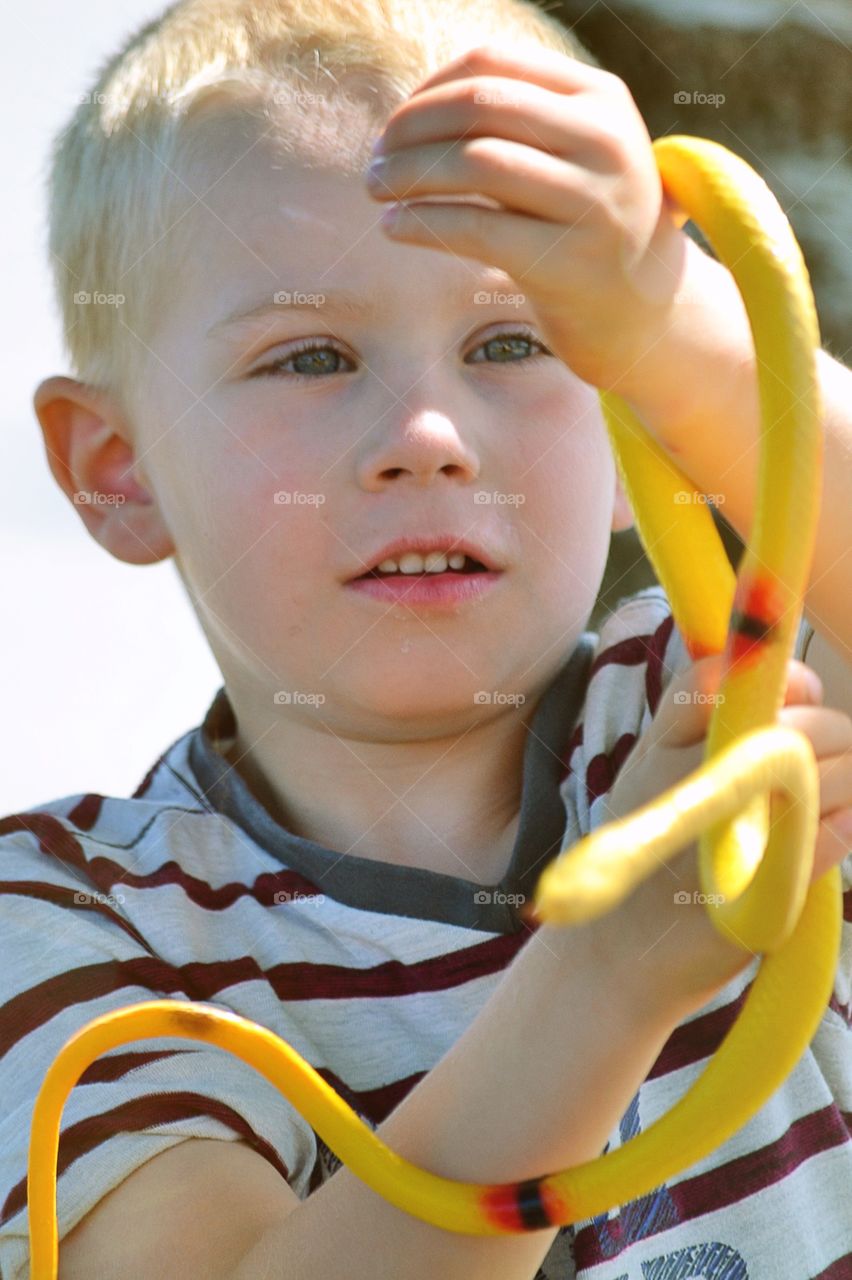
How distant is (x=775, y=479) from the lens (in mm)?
393

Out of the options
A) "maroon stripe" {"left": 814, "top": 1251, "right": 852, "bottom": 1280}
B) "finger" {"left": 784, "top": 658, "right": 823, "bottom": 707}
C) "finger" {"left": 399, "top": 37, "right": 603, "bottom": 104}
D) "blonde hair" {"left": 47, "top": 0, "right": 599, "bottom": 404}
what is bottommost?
"maroon stripe" {"left": 814, "top": 1251, "right": 852, "bottom": 1280}

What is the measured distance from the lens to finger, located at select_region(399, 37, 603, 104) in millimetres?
448

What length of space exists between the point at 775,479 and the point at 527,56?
0.51ft

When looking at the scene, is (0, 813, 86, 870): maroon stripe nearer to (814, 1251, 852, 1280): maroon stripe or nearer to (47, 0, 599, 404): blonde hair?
(47, 0, 599, 404): blonde hair

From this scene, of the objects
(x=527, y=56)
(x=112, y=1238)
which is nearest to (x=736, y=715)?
(x=527, y=56)

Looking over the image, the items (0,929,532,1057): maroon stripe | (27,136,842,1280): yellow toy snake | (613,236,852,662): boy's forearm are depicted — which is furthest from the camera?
(0,929,532,1057): maroon stripe

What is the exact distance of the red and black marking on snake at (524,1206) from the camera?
458mm

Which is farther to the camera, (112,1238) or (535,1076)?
(112,1238)

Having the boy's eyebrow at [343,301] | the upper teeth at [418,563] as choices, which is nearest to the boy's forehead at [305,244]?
the boy's eyebrow at [343,301]

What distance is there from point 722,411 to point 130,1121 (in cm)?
37

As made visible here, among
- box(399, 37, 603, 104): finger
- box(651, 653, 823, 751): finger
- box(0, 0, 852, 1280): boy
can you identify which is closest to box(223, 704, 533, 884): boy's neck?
box(0, 0, 852, 1280): boy

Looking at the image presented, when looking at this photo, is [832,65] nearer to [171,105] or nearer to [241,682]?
[171,105]

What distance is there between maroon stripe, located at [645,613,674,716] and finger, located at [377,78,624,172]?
1.21 feet

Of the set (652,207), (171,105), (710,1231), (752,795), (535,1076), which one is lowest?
(710,1231)
